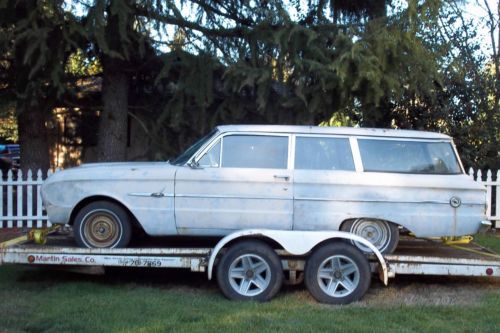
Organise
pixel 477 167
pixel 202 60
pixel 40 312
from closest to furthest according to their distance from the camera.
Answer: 1. pixel 40 312
2. pixel 202 60
3. pixel 477 167

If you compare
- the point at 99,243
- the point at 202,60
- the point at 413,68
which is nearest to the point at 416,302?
the point at 99,243

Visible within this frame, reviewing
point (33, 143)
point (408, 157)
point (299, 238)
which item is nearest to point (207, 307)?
point (299, 238)

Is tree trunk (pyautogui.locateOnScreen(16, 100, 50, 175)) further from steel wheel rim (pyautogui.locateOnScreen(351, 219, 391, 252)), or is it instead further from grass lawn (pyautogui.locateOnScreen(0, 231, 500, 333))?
steel wheel rim (pyautogui.locateOnScreen(351, 219, 391, 252))

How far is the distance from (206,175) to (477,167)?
25.7 feet

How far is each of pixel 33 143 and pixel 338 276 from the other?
8301 mm

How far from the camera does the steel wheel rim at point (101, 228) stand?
6719mm

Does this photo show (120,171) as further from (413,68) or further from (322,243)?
(413,68)

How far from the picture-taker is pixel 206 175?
668 centimetres

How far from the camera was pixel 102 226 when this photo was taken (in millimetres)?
6738

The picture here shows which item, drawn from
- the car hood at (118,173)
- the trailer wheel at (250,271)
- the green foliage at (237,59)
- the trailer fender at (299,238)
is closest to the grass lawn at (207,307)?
the trailer wheel at (250,271)

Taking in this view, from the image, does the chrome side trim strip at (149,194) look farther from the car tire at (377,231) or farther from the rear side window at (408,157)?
the rear side window at (408,157)

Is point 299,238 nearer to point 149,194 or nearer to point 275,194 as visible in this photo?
point 275,194

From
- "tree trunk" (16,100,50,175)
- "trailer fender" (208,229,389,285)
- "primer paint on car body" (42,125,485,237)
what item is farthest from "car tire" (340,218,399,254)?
"tree trunk" (16,100,50,175)

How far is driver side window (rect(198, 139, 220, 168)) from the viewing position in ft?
22.2
